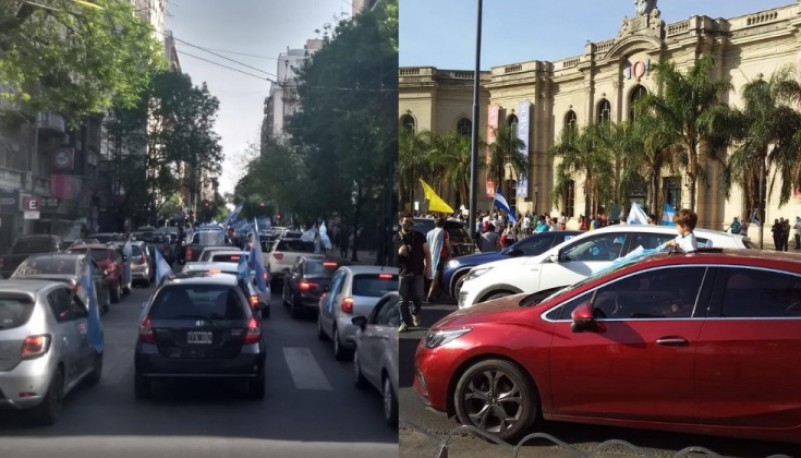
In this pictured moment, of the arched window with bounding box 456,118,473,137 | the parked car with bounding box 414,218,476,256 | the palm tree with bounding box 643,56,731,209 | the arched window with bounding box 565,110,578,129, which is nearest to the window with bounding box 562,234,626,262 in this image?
the parked car with bounding box 414,218,476,256

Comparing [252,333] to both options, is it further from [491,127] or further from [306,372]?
[491,127]

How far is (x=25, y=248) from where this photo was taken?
1.92m

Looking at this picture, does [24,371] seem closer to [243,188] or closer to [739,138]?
[243,188]

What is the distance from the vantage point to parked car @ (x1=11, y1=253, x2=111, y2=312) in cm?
193

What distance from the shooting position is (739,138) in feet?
96.3

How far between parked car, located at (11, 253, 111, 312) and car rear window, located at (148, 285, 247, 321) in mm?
143

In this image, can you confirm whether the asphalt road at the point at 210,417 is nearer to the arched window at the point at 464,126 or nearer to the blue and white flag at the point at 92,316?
the blue and white flag at the point at 92,316

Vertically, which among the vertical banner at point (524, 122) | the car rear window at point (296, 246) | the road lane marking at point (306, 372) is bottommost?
the road lane marking at point (306, 372)

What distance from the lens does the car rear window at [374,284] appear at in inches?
88.4

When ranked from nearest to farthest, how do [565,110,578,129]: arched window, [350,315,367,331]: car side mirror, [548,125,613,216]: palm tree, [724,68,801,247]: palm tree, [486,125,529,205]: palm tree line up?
[350,315,367,331]: car side mirror
[724,68,801,247]: palm tree
[548,125,613,216]: palm tree
[486,125,529,205]: palm tree
[565,110,578,129]: arched window

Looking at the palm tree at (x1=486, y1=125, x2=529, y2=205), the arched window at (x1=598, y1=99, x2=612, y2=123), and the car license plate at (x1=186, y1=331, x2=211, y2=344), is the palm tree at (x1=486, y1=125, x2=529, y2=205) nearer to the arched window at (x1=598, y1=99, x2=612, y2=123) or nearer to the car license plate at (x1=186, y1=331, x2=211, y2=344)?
the arched window at (x1=598, y1=99, x2=612, y2=123)

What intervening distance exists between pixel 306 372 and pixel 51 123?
2.84ft

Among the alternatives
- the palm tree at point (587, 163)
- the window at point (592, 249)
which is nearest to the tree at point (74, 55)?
the window at point (592, 249)

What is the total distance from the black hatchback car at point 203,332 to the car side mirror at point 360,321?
27cm
